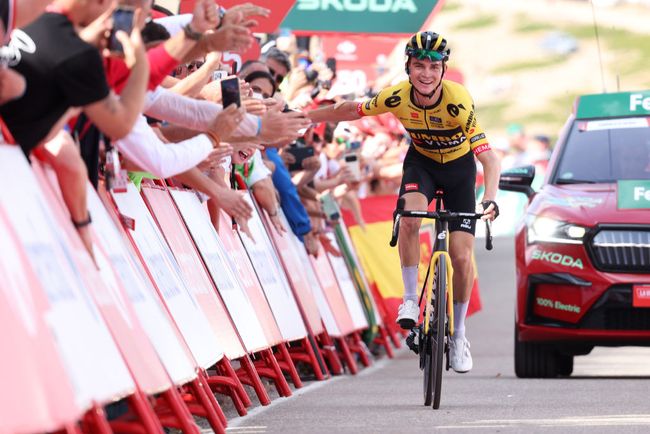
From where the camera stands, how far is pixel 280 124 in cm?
1002

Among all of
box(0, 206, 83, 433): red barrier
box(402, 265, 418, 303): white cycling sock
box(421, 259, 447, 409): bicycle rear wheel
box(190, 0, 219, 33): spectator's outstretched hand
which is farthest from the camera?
box(402, 265, 418, 303): white cycling sock

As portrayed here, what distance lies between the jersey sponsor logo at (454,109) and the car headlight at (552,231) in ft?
6.91

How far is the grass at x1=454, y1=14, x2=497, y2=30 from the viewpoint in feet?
436

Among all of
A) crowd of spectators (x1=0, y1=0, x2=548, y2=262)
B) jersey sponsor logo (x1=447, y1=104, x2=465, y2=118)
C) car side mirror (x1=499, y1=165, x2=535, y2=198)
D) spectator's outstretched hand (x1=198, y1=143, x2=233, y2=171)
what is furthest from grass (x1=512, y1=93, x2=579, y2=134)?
spectator's outstretched hand (x1=198, y1=143, x2=233, y2=171)

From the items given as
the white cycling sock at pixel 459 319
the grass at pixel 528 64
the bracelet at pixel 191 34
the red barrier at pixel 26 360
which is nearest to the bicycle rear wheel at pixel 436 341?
the white cycling sock at pixel 459 319

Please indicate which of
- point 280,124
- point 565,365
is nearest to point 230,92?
point 280,124

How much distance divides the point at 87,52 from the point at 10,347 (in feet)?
5.04

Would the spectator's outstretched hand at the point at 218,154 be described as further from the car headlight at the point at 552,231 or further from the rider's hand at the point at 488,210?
the car headlight at the point at 552,231

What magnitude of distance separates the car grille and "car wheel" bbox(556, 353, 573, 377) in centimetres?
135

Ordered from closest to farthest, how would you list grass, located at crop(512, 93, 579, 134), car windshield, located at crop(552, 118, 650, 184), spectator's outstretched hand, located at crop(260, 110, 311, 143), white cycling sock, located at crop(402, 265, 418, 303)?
spectator's outstretched hand, located at crop(260, 110, 311, 143) → white cycling sock, located at crop(402, 265, 418, 303) → car windshield, located at crop(552, 118, 650, 184) → grass, located at crop(512, 93, 579, 134)

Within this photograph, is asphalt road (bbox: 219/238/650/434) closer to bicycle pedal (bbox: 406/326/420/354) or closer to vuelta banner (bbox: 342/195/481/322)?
bicycle pedal (bbox: 406/326/420/354)

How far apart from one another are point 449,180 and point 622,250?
1.93 m

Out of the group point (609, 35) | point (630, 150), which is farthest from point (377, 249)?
point (609, 35)

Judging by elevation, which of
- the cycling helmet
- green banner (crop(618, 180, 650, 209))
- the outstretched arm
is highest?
the cycling helmet
